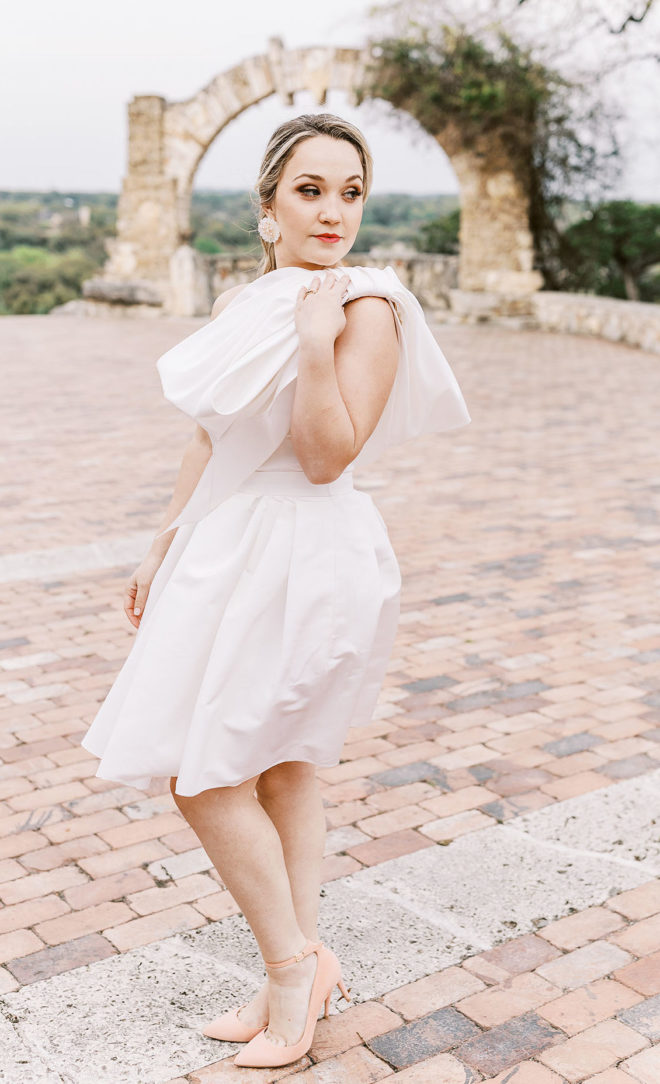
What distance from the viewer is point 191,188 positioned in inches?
776

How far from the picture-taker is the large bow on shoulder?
5.94 ft

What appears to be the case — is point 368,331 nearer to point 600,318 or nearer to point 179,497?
point 179,497

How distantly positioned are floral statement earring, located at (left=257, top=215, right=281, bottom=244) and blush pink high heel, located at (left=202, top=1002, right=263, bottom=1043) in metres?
1.40

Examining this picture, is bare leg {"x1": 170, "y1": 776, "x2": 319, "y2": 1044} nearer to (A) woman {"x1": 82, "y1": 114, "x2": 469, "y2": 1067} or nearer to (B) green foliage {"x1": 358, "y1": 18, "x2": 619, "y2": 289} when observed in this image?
(A) woman {"x1": 82, "y1": 114, "x2": 469, "y2": 1067}

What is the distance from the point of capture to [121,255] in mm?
19969

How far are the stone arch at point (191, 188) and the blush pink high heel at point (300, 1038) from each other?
1694 centimetres

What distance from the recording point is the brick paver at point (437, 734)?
2.12 meters

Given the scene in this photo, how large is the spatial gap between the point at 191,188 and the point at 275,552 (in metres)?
19.0

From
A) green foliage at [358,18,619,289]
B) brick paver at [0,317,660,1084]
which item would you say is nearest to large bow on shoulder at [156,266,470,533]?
brick paver at [0,317,660,1084]

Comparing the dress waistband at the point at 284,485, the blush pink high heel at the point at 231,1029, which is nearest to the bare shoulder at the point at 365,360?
the dress waistband at the point at 284,485

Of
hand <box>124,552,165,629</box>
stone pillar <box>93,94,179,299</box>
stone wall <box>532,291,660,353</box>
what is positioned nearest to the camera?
hand <box>124,552,165,629</box>

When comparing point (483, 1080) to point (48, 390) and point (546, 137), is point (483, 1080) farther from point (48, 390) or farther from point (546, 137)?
point (546, 137)

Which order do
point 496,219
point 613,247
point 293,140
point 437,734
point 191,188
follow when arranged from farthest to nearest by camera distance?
point 191,188 < point 613,247 < point 496,219 < point 437,734 < point 293,140

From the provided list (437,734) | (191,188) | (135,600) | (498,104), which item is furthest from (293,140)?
(191,188)
